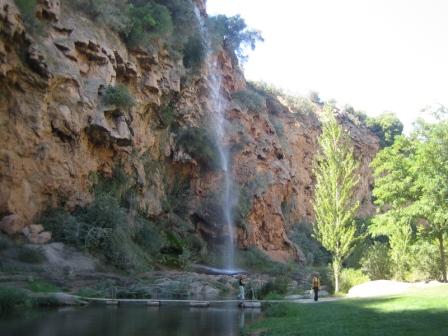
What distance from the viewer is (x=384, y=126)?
71375 millimetres

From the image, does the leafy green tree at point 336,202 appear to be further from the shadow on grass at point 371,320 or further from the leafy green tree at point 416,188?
the shadow on grass at point 371,320

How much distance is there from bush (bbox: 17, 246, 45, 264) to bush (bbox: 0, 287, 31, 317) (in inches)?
166

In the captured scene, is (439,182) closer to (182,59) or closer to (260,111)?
(182,59)

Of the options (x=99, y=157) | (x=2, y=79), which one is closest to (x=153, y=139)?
(x=99, y=157)

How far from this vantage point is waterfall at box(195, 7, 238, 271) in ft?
121

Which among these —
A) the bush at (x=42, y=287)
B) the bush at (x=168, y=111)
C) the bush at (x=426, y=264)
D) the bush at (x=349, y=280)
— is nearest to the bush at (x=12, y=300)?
the bush at (x=42, y=287)

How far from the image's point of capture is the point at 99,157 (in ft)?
88.3

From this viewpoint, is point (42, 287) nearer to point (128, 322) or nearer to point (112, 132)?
point (128, 322)

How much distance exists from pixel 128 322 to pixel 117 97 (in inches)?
622

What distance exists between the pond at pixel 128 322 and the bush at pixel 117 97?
12.9 meters

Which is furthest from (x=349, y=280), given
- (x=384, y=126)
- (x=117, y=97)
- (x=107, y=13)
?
(x=384, y=126)

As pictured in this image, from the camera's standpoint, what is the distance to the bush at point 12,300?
14125 mm

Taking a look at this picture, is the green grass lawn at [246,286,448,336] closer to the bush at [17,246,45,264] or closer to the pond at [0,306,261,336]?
the pond at [0,306,261,336]

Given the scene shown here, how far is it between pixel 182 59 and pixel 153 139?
22.9 ft
